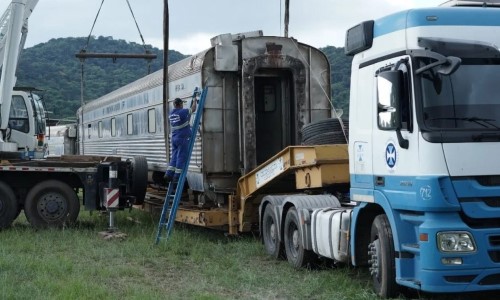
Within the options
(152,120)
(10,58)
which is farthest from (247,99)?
(10,58)

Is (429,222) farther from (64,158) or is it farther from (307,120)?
(64,158)

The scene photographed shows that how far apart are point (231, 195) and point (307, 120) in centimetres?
186

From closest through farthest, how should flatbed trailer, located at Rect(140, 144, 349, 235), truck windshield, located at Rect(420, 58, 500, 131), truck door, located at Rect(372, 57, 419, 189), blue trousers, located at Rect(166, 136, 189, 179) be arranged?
1. truck windshield, located at Rect(420, 58, 500, 131)
2. truck door, located at Rect(372, 57, 419, 189)
3. flatbed trailer, located at Rect(140, 144, 349, 235)
4. blue trousers, located at Rect(166, 136, 189, 179)

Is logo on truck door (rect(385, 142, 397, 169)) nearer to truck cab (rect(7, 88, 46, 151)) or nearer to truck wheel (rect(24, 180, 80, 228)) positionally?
truck wheel (rect(24, 180, 80, 228))

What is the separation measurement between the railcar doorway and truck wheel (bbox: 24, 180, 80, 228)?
12.0 ft

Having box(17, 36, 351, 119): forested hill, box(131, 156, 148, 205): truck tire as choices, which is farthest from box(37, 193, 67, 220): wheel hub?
box(17, 36, 351, 119): forested hill

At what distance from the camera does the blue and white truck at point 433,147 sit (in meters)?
6.06

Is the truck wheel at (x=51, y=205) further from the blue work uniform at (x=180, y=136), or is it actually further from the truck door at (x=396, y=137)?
the truck door at (x=396, y=137)

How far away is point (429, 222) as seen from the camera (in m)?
6.10

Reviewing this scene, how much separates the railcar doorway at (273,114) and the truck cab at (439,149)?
5.36 metres

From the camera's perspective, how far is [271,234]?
404 inches

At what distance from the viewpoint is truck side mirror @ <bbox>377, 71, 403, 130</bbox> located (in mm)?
6309

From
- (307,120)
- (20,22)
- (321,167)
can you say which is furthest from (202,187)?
(20,22)

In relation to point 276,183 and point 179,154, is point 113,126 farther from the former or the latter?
point 276,183
